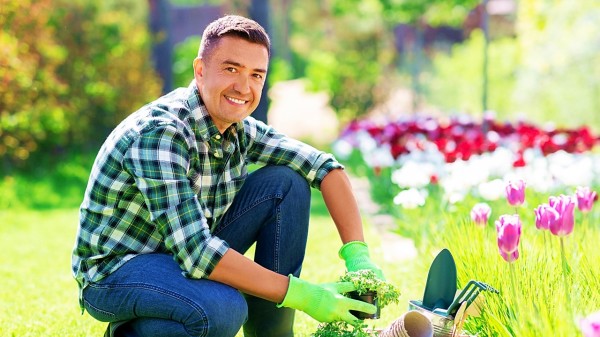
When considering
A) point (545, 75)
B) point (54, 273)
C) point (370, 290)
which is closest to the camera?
point (370, 290)

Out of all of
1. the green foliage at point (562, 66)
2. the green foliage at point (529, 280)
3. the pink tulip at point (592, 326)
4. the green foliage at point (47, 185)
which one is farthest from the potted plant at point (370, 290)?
the green foliage at point (562, 66)

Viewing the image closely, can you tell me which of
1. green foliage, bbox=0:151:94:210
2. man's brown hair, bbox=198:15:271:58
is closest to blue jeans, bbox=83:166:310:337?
man's brown hair, bbox=198:15:271:58

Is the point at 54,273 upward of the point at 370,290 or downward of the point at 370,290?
downward

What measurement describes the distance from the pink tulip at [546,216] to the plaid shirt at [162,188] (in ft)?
2.93

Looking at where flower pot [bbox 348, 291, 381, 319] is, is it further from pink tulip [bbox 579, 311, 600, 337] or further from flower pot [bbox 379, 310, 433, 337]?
pink tulip [bbox 579, 311, 600, 337]

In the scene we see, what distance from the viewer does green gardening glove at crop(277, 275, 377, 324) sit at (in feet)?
8.03

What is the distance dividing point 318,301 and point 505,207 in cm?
229

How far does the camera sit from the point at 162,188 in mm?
2416

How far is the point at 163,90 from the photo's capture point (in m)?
11.6

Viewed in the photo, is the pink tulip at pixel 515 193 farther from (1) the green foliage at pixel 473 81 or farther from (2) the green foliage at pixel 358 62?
(1) the green foliage at pixel 473 81

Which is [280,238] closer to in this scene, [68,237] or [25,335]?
[25,335]

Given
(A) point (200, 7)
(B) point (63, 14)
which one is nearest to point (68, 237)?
(B) point (63, 14)

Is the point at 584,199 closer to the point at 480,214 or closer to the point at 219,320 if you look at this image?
the point at 480,214

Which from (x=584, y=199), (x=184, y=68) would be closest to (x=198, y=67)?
(x=584, y=199)
